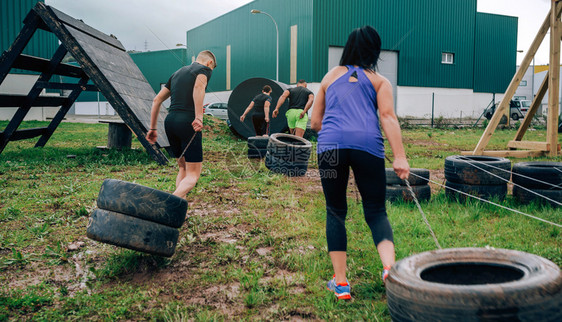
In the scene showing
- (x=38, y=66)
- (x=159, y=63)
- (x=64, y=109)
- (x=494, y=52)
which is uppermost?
(x=159, y=63)

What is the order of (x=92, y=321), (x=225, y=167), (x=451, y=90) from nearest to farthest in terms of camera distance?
(x=92, y=321)
(x=225, y=167)
(x=451, y=90)

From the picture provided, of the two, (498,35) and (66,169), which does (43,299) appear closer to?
(66,169)

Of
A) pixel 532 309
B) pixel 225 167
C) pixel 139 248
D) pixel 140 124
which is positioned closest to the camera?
pixel 532 309

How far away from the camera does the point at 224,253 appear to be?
389 cm

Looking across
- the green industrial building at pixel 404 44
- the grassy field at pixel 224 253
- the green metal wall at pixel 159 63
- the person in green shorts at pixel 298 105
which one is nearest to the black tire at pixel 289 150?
the grassy field at pixel 224 253

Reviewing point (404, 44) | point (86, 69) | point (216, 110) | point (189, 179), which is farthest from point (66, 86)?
point (404, 44)

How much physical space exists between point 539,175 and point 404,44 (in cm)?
2697

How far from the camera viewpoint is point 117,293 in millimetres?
3111

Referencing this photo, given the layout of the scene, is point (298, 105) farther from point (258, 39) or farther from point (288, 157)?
point (258, 39)

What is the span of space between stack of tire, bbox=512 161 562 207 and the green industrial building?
22464mm

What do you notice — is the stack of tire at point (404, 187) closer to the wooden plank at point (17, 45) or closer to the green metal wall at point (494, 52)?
the wooden plank at point (17, 45)

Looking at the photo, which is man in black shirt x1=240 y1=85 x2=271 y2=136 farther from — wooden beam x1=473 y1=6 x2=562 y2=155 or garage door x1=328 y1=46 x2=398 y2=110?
garage door x1=328 y1=46 x2=398 y2=110

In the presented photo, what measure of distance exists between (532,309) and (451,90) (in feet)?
112

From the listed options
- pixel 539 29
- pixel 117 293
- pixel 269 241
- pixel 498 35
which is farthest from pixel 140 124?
pixel 498 35
